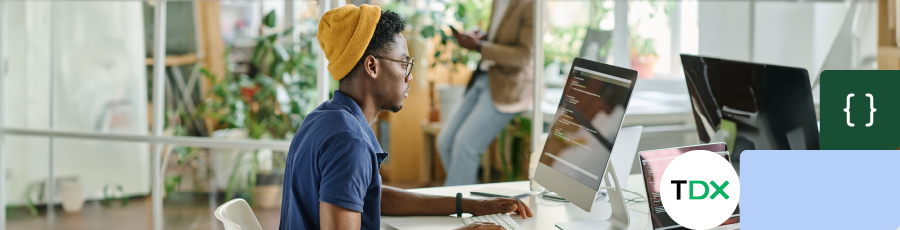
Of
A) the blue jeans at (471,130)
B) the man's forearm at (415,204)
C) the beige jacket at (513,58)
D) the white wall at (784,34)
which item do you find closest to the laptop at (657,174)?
the man's forearm at (415,204)

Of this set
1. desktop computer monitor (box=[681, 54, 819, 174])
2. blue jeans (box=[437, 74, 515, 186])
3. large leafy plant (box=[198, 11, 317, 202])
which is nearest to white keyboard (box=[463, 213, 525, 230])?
desktop computer monitor (box=[681, 54, 819, 174])

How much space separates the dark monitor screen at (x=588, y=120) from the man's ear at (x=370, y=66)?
439mm

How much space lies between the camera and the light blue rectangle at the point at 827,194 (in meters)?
1.23

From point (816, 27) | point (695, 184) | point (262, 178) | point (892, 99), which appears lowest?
point (262, 178)

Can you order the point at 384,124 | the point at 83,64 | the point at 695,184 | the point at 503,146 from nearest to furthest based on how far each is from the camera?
the point at 695,184
the point at 83,64
the point at 503,146
the point at 384,124

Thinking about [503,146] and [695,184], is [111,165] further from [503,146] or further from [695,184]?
[695,184]

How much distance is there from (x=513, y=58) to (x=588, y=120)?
1.45 metres

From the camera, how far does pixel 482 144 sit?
9.98 ft

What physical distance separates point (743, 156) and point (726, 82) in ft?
1.27

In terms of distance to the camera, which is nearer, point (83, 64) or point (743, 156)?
point (743, 156)

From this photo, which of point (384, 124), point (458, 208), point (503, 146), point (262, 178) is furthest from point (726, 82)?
point (384, 124)

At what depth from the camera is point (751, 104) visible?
5.20ft

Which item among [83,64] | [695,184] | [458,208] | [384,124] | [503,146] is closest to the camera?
[695,184]

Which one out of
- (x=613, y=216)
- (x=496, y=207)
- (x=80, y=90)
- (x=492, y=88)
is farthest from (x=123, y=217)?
(x=613, y=216)
